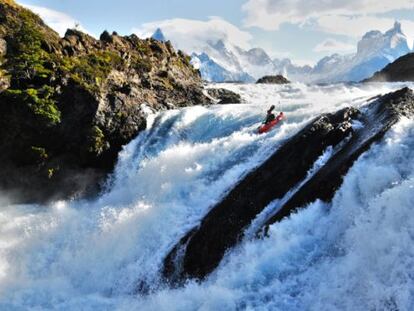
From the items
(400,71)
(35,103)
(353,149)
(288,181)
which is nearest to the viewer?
(353,149)

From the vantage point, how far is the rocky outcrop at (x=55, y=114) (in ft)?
93.1

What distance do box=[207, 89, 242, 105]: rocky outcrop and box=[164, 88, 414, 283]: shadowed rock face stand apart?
71.7 feet

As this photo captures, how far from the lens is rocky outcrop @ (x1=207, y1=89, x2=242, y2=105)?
42.5 meters

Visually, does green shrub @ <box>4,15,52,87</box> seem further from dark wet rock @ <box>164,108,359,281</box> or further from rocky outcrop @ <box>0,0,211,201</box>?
dark wet rock @ <box>164,108,359,281</box>

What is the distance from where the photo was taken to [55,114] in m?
28.7

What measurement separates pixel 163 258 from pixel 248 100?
30.6m

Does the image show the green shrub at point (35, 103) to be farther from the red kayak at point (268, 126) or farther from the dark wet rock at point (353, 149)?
the dark wet rock at point (353, 149)

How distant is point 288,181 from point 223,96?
28.1 metres

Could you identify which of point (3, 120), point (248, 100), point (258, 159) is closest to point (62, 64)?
point (3, 120)

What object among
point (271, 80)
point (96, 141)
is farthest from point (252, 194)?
point (271, 80)

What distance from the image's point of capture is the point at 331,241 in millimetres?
14047

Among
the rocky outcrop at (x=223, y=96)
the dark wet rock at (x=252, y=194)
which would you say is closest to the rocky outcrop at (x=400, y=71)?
the rocky outcrop at (x=223, y=96)

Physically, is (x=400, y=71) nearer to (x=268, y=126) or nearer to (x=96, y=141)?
(x=268, y=126)

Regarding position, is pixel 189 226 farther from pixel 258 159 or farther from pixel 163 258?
pixel 258 159
